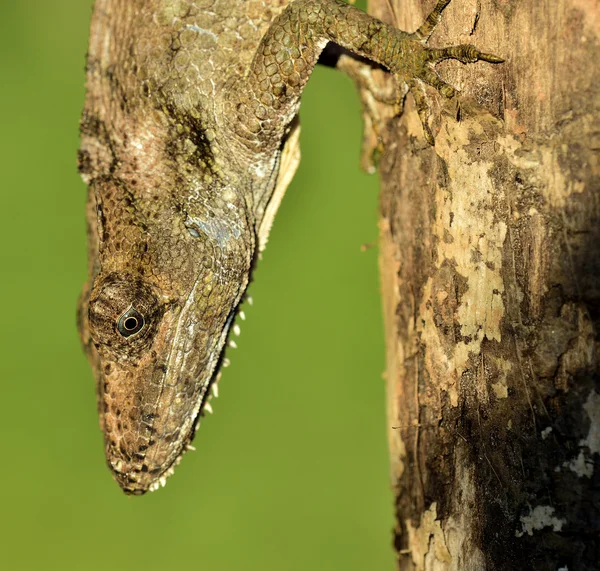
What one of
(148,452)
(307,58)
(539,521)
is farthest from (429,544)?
(307,58)

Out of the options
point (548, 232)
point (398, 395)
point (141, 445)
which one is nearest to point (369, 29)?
point (548, 232)

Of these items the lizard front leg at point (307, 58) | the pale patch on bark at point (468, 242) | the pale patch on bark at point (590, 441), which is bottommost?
the pale patch on bark at point (590, 441)

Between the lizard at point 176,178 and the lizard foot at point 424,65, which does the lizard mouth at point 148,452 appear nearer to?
the lizard at point 176,178

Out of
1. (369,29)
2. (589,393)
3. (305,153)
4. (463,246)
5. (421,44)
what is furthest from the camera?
(305,153)

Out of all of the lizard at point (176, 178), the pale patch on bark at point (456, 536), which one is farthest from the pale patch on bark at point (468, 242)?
the lizard at point (176, 178)

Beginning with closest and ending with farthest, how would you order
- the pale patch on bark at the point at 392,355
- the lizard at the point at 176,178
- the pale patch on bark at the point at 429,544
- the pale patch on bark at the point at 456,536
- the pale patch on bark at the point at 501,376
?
the pale patch on bark at the point at 501,376, the pale patch on bark at the point at 456,536, the pale patch on bark at the point at 429,544, the pale patch on bark at the point at 392,355, the lizard at the point at 176,178

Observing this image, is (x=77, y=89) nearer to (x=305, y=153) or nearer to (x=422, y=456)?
(x=305, y=153)

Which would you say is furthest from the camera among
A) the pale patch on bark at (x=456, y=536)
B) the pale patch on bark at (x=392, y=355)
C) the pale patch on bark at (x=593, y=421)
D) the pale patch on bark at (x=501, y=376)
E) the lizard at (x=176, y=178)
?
the lizard at (x=176, y=178)
